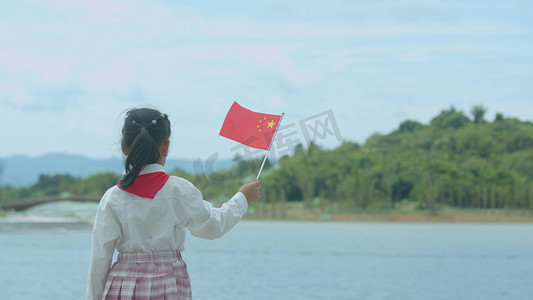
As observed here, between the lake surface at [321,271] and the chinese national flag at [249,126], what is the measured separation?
1695cm

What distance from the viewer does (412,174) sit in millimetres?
87125

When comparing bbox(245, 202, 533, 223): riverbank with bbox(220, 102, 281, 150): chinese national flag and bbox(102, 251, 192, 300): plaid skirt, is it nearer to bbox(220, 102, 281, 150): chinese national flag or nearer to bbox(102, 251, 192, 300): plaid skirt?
bbox(220, 102, 281, 150): chinese national flag

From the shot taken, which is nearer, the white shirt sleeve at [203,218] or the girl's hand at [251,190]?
the white shirt sleeve at [203,218]

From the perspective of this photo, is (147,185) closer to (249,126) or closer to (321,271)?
(249,126)

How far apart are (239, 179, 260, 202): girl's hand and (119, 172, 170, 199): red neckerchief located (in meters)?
0.36

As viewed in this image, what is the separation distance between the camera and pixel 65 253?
38.6 m

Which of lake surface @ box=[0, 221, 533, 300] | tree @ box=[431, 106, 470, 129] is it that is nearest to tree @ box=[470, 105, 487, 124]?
tree @ box=[431, 106, 470, 129]

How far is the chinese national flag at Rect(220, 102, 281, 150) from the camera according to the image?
3.12 m

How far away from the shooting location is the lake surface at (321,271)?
71.3 feet

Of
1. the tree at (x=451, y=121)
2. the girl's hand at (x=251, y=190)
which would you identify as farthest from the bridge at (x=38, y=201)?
the girl's hand at (x=251, y=190)

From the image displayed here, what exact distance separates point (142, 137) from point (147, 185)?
0.19 metres

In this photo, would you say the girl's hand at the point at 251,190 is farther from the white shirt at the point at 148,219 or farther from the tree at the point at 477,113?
the tree at the point at 477,113

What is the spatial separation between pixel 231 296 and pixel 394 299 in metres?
4.82

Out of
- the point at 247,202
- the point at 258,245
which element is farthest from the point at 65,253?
the point at 247,202
